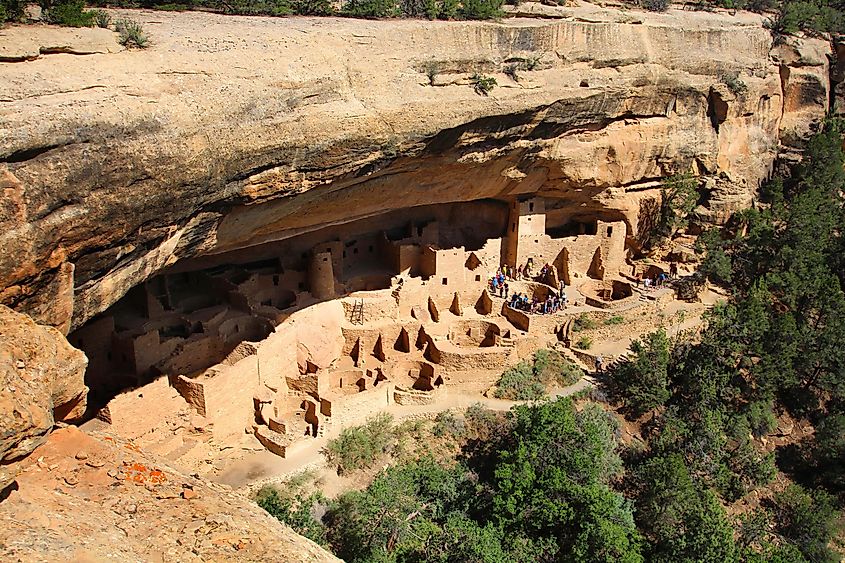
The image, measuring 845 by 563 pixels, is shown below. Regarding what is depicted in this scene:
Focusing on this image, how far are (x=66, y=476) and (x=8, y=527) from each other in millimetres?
789

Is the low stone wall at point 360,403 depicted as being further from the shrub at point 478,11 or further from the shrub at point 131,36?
the shrub at point 478,11

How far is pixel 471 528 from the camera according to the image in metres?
13.2

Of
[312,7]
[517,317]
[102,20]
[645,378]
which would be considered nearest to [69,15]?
[102,20]

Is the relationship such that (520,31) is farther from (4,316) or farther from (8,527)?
(8,527)

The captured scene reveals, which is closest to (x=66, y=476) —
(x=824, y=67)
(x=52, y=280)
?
(x=52, y=280)

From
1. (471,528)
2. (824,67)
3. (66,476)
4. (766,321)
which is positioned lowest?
(471,528)

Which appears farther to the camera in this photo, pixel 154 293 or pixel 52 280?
pixel 154 293

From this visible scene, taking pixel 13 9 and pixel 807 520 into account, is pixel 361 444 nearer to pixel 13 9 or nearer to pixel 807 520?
pixel 13 9

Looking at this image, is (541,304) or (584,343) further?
(541,304)

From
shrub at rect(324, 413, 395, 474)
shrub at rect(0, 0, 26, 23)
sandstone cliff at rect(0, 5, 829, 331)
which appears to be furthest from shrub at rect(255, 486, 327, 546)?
shrub at rect(0, 0, 26, 23)

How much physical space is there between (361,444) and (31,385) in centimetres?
941

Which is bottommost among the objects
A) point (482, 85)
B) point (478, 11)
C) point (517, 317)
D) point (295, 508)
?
point (295, 508)

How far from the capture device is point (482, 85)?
46.5 feet

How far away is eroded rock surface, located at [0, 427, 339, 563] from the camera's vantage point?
496 centimetres
